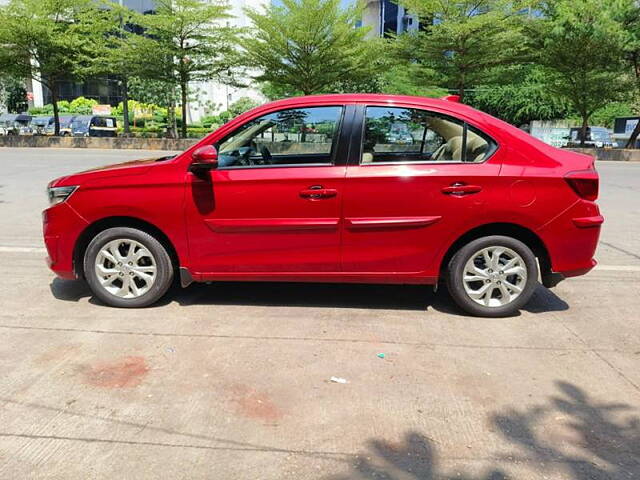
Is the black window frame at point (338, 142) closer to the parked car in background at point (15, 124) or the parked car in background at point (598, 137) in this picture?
the parked car in background at point (598, 137)

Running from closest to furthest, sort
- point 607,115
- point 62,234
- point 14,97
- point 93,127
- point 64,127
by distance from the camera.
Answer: point 62,234
point 93,127
point 64,127
point 607,115
point 14,97

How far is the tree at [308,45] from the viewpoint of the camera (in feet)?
80.0

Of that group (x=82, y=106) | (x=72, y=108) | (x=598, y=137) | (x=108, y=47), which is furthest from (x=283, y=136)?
(x=82, y=106)

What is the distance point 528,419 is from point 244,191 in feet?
8.41

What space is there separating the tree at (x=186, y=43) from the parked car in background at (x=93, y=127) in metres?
10.2

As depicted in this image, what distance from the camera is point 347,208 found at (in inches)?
175

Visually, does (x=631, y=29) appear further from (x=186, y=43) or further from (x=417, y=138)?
(x=417, y=138)

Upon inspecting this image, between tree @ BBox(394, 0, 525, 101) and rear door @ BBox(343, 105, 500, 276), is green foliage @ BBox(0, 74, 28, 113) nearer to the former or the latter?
tree @ BBox(394, 0, 525, 101)

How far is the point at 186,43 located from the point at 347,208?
79.1 feet

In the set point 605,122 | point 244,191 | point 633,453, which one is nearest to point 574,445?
point 633,453

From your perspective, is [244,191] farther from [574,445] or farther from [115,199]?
[574,445]

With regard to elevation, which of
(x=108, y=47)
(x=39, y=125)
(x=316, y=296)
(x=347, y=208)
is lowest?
(x=316, y=296)

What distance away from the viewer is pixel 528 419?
3123 mm

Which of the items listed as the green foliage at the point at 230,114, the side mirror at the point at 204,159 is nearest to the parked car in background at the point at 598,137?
the green foliage at the point at 230,114
